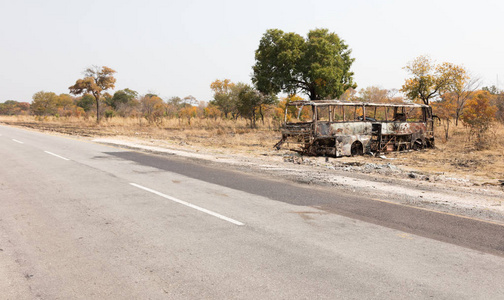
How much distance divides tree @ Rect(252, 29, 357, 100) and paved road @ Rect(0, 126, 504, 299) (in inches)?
1046

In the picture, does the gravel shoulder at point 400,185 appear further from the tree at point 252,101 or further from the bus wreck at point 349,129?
the tree at point 252,101

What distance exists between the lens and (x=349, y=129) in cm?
1678

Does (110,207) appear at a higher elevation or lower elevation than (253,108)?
lower

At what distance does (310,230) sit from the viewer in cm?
569

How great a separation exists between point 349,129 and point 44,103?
86.6 m

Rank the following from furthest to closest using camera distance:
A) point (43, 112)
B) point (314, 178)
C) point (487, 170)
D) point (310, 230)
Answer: point (43, 112) < point (487, 170) < point (314, 178) < point (310, 230)

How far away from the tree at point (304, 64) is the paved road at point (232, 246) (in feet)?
87.2

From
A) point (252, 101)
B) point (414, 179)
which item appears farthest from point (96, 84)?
point (414, 179)

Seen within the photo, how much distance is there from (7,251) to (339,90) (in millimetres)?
Answer: 32971

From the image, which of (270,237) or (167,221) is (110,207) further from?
(270,237)

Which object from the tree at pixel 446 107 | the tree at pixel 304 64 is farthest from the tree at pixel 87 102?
the tree at pixel 446 107

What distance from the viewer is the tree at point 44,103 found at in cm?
8338

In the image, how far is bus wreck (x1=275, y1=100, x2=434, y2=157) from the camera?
16294mm

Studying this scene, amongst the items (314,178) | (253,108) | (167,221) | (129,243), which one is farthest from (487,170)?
(253,108)
